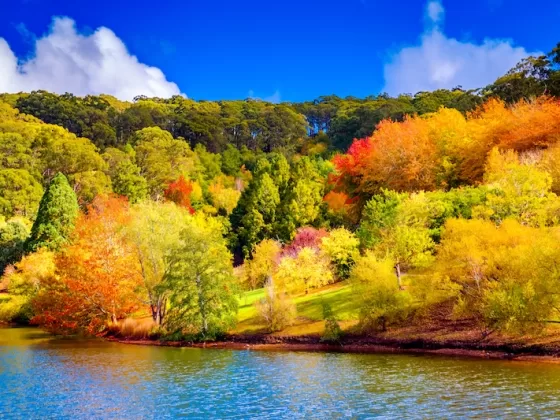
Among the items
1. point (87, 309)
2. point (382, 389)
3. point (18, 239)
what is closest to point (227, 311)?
point (87, 309)

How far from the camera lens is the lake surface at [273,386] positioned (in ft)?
78.8

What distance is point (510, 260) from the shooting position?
37.4 metres

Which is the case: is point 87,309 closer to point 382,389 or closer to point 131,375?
point 131,375

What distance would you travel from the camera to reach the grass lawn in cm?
4656

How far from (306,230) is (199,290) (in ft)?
86.2

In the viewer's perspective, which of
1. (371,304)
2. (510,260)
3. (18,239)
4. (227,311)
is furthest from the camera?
(18,239)

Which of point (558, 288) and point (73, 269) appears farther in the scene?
point (73, 269)

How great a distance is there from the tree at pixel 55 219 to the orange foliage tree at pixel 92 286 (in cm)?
1307

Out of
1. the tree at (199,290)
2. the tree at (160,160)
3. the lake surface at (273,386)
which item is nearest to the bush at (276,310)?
the tree at (199,290)

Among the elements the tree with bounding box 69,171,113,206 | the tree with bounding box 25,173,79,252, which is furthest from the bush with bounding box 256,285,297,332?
the tree with bounding box 69,171,113,206

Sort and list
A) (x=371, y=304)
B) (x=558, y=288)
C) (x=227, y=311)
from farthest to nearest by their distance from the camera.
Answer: (x=227, y=311)
(x=371, y=304)
(x=558, y=288)

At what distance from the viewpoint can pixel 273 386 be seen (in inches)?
1161

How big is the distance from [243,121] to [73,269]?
9839cm

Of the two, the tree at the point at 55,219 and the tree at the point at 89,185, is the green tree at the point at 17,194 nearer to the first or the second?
the tree at the point at 89,185
